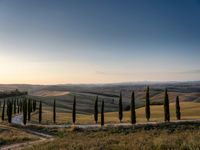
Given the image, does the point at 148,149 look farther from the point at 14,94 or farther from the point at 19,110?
the point at 14,94

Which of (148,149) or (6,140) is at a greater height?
(148,149)

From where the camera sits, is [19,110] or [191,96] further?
[191,96]

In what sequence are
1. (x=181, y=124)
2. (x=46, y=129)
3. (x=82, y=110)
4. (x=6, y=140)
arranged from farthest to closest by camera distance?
(x=82, y=110), (x=46, y=129), (x=181, y=124), (x=6, y=140)

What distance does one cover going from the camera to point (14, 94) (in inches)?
6053

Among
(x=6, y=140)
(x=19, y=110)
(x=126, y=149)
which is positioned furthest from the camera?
(x=19, y=110)

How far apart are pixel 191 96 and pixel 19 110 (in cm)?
10232

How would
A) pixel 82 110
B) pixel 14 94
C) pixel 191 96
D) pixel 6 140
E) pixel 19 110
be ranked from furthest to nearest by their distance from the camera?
pixel 191 96
pixel 14 94
pixel 82 110
pixel 19 110
pixel 6 140

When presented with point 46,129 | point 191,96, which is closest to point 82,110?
point 46,129

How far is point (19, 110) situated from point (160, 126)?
73.0 m

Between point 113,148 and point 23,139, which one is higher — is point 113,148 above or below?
above

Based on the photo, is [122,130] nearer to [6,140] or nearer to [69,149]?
[6,140]

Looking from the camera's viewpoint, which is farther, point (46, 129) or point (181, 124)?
point (46, 129)

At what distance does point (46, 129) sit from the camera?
179ft

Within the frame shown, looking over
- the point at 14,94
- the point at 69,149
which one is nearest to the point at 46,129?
the point at 69,149
